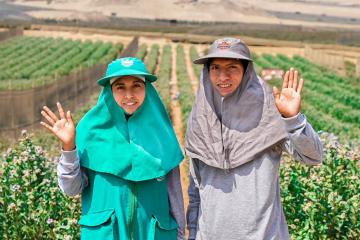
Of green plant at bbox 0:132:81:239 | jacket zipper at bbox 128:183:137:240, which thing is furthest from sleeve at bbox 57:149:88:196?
green plant at bbox 0:132:81:239

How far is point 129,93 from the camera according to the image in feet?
8.84

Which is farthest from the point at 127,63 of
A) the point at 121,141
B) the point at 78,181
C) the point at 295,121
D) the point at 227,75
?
the point at 295,121

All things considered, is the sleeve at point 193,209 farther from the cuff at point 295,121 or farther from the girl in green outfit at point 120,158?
the cuff at point 295,121

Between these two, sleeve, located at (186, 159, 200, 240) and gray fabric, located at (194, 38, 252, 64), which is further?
sleeve, located at (186, 159, 200, 240)

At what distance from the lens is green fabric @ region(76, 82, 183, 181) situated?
2701mm

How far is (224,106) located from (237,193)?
0.40 metres

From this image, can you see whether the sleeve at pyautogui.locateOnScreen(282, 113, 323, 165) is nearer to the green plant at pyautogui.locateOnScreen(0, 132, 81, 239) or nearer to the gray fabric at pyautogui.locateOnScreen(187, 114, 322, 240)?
the gray fabric at pyautogui.locateOnScreen(187, 114, 322, 240)

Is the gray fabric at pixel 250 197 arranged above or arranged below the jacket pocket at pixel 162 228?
above

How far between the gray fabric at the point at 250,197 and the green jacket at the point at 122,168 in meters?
0.26

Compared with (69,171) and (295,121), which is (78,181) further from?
(295,121)

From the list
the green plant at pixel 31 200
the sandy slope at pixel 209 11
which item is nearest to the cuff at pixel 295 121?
the green plant at pixel 31 200

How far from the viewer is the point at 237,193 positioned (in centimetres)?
263

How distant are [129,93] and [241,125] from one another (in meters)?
0.55

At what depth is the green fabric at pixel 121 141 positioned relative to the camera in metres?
2.70
